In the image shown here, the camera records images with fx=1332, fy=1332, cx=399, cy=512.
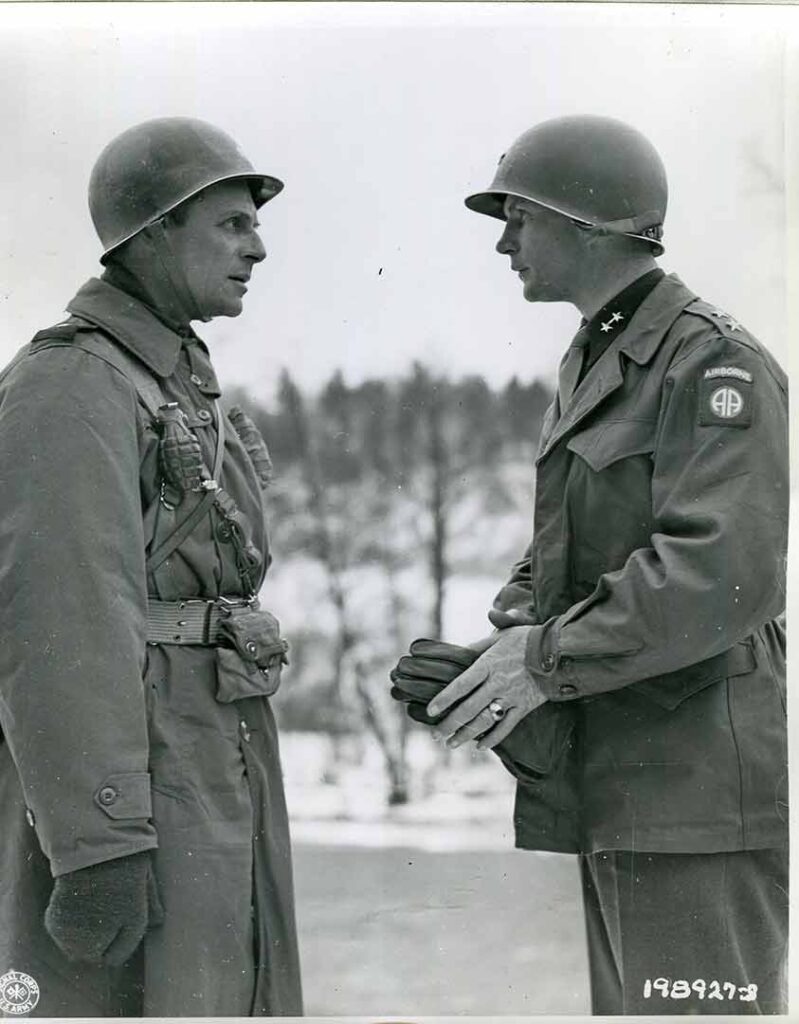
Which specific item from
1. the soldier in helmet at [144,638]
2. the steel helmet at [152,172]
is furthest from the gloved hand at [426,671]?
the steel helmet at [152,172]

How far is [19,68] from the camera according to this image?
305 cm

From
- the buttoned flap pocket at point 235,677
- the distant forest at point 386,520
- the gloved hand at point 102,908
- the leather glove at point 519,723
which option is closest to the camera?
the gloved hand at point 102,908

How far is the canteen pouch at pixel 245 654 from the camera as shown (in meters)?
2.87

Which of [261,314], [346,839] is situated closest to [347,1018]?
[346,839]

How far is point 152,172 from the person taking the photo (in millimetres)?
2982

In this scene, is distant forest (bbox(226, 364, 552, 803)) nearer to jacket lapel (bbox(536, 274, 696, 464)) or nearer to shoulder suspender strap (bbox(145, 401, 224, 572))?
jacket lapel (bbox(536, 274, 696, 464))

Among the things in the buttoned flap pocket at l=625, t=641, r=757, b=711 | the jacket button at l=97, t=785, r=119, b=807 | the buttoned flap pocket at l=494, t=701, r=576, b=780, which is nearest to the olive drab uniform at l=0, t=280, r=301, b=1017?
the jacket button at l=97, t=785, r=119, b=807

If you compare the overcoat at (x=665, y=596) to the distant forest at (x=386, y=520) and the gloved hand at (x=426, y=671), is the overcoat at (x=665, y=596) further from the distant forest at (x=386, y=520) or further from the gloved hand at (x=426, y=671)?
the distant forest at (x=386, y=520)

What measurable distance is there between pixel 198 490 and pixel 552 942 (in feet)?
4.46

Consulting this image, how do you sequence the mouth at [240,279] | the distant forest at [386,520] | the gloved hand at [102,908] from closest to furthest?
1. the gloved hand at [102,908]
2. the mouth at [240,279]
3. the distant forest at [386,520]

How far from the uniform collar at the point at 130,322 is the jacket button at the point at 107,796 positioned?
909 millimetres

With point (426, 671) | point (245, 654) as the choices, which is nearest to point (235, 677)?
point (245, 654)

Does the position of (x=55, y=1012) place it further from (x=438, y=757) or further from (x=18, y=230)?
(x=18, y=230)

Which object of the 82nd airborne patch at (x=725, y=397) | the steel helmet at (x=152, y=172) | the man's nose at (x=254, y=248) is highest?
the steel helmet at (x=152, y=172)
